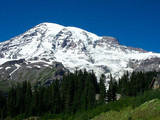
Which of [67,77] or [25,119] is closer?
[25,119]

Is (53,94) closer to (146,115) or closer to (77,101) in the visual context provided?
(77,101)

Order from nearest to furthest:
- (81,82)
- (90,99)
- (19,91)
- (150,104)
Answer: (150,104)
(90,99)
(81,82)
(19,91)

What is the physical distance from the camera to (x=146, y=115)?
94.9 ft

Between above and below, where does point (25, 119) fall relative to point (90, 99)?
below

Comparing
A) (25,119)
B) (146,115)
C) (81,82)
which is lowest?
(25,119)

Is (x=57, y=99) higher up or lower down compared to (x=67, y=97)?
lower down

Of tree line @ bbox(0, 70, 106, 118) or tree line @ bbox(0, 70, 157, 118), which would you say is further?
tree line @ bbox(0, 70, 157, 118)

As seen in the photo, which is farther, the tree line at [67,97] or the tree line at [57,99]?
the tree line at [67,97]

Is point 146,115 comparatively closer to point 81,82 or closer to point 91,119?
point 91,119

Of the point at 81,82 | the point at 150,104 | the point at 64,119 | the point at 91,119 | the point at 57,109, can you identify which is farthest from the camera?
the point at 81,82

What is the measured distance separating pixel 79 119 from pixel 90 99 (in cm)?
2340

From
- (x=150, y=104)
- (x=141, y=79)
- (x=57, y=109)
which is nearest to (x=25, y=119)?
(x=57, y=109)

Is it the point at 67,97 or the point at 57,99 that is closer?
the point at 67,97

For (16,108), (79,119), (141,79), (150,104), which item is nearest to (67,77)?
(16,108)
